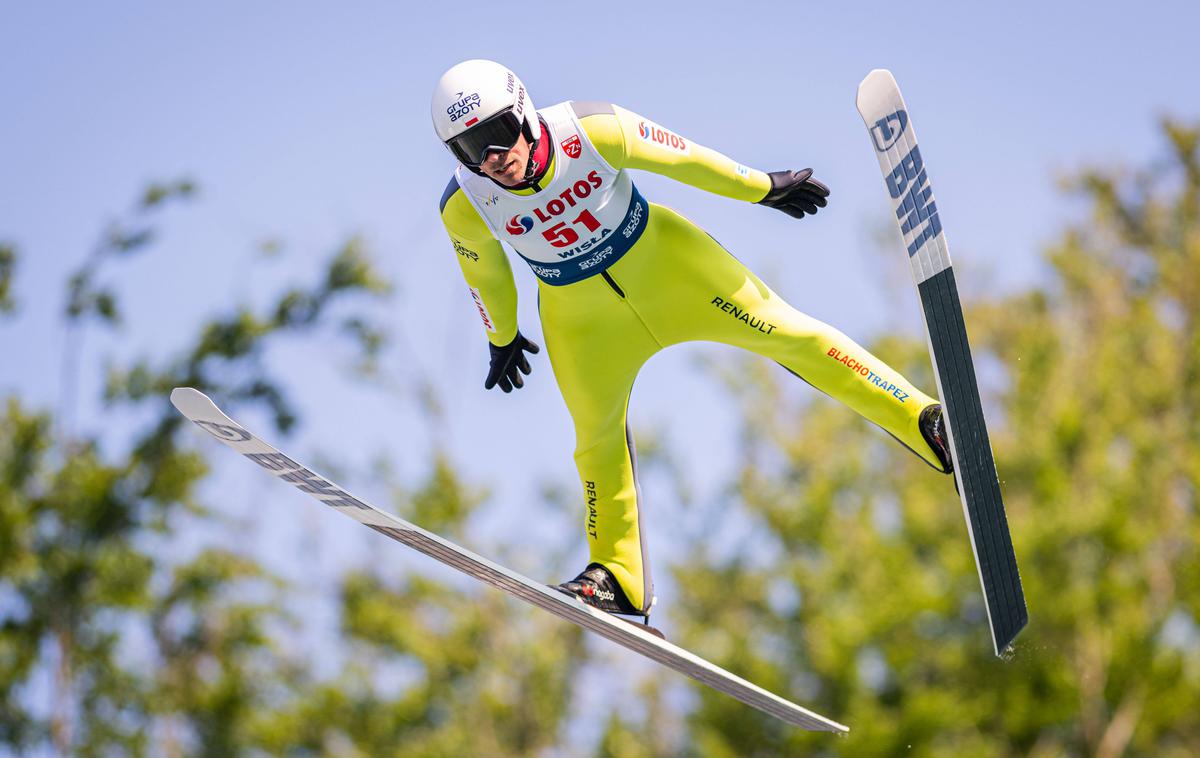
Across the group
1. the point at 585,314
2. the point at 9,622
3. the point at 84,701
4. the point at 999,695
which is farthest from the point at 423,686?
the point at 585,314

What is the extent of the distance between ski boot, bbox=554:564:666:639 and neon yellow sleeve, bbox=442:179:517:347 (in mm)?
888

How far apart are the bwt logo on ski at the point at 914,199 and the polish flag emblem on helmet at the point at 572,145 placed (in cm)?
99

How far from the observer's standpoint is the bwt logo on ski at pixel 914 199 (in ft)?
13.9

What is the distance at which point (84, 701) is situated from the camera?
15977 millimetres

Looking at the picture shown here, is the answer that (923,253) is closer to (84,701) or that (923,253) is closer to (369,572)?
(84,701)

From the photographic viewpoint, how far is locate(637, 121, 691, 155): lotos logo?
13.8 ft

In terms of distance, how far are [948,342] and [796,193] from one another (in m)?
0.71

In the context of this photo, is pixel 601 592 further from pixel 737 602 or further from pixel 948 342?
pixel 737 602

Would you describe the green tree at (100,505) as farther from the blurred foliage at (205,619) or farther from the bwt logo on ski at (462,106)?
the bwt logo on ski at (462,106)

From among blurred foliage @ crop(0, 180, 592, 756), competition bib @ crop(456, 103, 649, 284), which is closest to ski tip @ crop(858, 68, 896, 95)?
competition bib @ crop(456, 103, 649, 284)

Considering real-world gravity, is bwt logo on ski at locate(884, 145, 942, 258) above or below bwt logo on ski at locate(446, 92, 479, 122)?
above

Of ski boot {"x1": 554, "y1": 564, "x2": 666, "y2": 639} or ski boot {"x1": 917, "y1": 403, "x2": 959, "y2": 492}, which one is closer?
ski boot {"x1": 917, "y1": 403, "x2": 959, "y2": 492}

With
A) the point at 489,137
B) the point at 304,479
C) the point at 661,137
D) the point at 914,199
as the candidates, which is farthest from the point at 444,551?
the point at 914,199

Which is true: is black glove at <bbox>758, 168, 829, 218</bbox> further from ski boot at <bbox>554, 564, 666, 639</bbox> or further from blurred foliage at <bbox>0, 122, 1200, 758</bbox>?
blurred foliage at <bbox>0, 122, 1200, 758</bbox>
